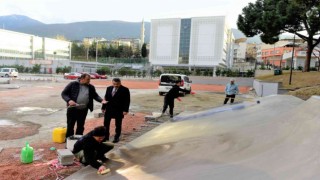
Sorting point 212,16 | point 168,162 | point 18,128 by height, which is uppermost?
point 212,16

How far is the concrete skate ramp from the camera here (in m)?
3.61

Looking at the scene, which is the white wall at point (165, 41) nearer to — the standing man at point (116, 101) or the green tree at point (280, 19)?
the green tree at point (280, 19)

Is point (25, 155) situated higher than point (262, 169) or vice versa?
point (262, 169)

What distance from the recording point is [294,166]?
3.46 m

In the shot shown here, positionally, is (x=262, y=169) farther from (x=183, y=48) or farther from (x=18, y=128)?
(x=183, y=48)

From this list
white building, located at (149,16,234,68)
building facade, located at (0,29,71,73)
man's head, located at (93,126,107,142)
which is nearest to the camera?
man's head, located at (93,126,107,142)

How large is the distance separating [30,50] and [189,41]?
A: 176 feet

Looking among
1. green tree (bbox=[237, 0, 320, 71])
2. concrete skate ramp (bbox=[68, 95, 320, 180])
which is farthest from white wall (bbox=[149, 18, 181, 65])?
concrete skate ramp (bbox=[68, 95, 320, 180])

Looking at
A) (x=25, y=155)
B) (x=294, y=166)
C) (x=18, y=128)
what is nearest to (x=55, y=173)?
(x=25, y=155)

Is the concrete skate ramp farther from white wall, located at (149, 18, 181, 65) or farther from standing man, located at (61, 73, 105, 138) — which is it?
white wall, located at (149, 18, 181, 65)

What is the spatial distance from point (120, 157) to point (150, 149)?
1.73ft

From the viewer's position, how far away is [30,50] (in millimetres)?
103062

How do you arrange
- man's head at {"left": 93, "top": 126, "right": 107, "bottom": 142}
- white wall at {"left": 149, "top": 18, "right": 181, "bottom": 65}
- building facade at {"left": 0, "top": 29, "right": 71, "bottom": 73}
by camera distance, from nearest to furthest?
1. man's head at {"left": 93, "top": 126, "right": 107, "bottom": 142}
2. building facade at {"left": 0, "top": 29, "right": 71, "bottom": 73}
3. white wall at {"left": 149, "top": 18, "right": 181, "bottom": 65}

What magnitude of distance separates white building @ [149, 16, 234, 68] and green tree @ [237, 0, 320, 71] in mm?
50849
